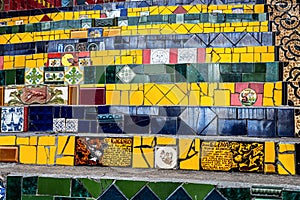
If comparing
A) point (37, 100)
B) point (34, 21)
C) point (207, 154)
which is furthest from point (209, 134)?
point (34, 21)

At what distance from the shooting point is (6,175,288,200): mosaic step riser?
1.86m

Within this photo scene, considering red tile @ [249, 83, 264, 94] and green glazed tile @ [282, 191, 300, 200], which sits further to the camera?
red tile @ [249, 83, 264, 94]

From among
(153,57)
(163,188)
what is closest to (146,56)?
(153,57)

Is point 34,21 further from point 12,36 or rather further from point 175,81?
point 175,81

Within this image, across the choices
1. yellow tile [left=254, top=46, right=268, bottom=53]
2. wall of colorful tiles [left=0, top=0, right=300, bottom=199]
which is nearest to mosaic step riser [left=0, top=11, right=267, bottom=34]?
wall of colorful tiles [left=0, top=0, right=300, bottom=199]

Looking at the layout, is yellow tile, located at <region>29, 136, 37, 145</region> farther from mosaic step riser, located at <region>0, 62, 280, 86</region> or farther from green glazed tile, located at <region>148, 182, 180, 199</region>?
green glazed tile, located at <region>148, 182, 180, 199</region>

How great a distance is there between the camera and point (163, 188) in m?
1.94

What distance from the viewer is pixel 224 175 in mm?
1893

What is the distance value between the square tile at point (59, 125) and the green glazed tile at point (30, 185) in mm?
227

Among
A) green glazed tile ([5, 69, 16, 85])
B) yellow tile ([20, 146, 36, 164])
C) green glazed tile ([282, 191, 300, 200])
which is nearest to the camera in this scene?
green glazed tile ([282, 191, 300, 200])

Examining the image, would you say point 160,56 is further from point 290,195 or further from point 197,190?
point 290,195

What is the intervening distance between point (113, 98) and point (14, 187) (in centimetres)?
59

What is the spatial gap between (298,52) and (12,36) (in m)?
1.35

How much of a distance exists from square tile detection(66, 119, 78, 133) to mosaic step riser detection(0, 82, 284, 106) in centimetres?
8
